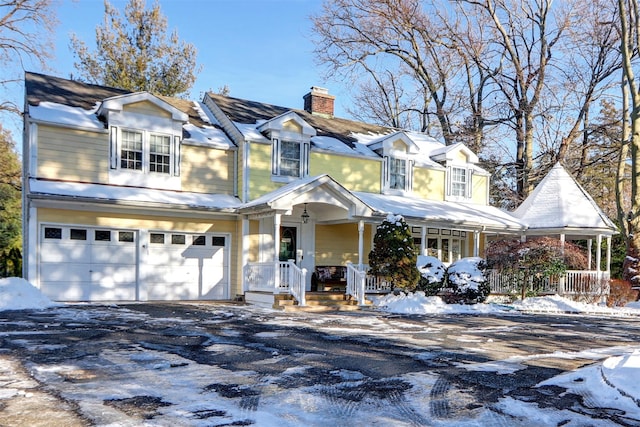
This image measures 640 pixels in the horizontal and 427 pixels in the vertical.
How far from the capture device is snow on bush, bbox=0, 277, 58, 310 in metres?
12.1

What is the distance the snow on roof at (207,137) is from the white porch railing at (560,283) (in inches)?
373

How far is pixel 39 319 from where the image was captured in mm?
10391

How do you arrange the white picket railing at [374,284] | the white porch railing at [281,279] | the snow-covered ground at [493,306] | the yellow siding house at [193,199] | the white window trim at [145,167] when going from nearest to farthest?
the yellow siding house at [193,199], the white porch railing at [281,279], the snow-covered ground at [493,306], the white window trim at [145,167], the white picket railing at [374,284]

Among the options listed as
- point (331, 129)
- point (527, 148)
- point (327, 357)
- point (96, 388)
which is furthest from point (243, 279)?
point (527, 148)

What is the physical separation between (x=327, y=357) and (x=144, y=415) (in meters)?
3.23

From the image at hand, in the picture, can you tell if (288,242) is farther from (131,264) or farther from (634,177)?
(634,177)

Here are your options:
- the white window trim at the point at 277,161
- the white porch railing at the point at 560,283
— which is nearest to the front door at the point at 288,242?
the white window trim at the point at 277,161

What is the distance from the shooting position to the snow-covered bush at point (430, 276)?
52.5 ft

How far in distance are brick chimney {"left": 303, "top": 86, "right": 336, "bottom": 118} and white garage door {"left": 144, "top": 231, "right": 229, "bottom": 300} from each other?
739 centimetres

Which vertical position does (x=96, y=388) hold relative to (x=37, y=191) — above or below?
below

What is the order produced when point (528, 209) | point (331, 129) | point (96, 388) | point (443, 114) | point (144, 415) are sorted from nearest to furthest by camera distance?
point (144, 415), point (96, 388), point (331, 129), point (528, 209), point (443, 114)

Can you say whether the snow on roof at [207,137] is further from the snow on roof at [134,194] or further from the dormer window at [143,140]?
the snow on roof at [134,194]

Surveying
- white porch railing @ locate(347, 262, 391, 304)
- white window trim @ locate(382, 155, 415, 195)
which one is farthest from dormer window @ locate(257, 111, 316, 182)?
white porch railing @ locate(347, 262, 391, 304)

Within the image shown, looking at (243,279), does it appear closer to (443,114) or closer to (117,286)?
(117,286)
